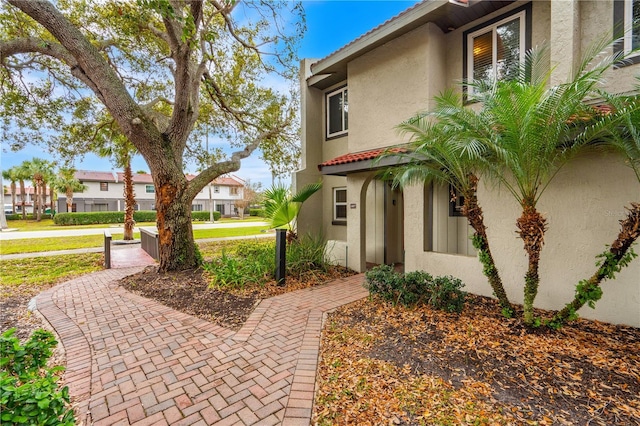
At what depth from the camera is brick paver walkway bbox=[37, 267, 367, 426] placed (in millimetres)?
3133

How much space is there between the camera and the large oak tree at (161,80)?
7.57 metres

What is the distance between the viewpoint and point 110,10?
9469 mm

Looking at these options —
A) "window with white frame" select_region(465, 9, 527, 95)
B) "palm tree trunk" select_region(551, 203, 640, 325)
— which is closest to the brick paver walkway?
"palm tree trunk" select_region(551, 203, 640, 325)

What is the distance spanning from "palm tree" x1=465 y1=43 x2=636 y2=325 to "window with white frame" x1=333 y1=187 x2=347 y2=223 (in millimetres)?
6688

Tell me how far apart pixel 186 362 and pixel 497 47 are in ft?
29.7

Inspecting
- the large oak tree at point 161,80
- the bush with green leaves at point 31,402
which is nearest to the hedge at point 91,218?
the large oak tree at point 161,80

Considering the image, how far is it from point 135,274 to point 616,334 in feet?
37.6

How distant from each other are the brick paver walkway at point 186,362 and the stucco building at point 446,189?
3.33 meters

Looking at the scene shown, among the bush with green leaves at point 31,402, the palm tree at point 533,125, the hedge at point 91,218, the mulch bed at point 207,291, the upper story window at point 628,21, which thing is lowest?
the mulch bed at point 207,291

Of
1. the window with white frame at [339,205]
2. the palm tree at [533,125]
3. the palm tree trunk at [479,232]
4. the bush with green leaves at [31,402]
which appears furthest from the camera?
the window with white frame at [339,205]

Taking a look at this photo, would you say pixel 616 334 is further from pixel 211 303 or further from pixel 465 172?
pixel 211 303

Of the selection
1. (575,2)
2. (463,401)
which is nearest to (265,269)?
(463,401)

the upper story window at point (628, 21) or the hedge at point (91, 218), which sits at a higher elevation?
the upper story window at point (628, 21)

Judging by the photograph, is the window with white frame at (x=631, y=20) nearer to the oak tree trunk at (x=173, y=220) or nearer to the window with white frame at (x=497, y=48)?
the window with white frame at (x=497, y=48)
